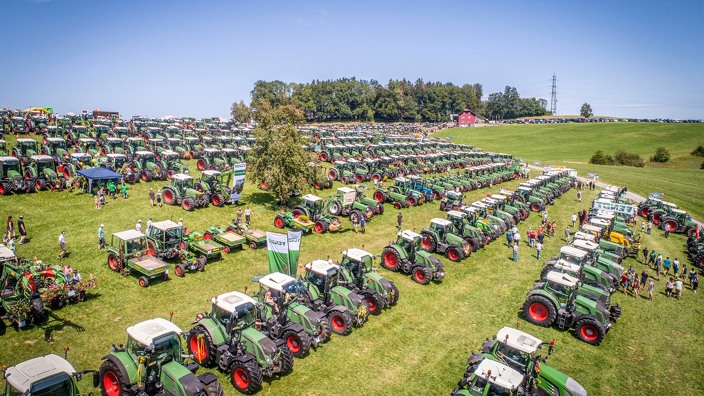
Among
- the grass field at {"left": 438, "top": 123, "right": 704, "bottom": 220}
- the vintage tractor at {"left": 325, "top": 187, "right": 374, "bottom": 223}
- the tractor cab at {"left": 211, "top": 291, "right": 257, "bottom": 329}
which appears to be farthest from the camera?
the grass field at {"left": 438, "top": 123, "right": 704, "bottom": 220}

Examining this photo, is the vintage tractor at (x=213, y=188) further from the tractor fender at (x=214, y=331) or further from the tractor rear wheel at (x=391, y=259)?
the tractor fender at (x=214, y=331)

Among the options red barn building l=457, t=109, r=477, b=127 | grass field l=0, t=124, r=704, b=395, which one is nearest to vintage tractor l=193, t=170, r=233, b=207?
grass field l=0, t=124, r=704, b=395

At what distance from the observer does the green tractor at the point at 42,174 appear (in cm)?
2664

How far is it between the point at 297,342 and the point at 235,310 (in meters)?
2.34

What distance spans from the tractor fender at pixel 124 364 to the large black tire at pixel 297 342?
13.8ft

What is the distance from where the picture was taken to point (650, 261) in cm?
2503

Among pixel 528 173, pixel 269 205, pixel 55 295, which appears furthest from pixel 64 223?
pixel 528 173

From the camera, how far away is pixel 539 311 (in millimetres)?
16672

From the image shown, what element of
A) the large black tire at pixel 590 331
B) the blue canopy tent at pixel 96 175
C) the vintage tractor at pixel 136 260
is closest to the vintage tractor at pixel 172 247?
the vintage tractor at pixel 136 260

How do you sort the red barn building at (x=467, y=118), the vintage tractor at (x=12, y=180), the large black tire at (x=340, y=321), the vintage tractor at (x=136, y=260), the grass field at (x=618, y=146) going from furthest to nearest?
1. the red barn building at (x=467, y=118)
2. the grass field at (x=618, y=146)
3. the vintage tractor at (x=12, y=180)
4. the vintage tractor at (x=136, y=260)
5. the large black tire at (x=340, y=321)

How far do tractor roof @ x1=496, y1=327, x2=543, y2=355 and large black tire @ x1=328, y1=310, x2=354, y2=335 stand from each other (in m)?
4.87

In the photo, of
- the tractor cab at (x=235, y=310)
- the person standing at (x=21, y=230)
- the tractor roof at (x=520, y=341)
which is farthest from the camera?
the person standing at (x=21, y=230)

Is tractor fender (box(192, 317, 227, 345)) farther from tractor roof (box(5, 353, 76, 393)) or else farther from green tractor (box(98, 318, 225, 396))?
tractor roof (box(5, 353, 76, 393))

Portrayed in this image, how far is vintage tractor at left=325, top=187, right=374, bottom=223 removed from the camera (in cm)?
2708
